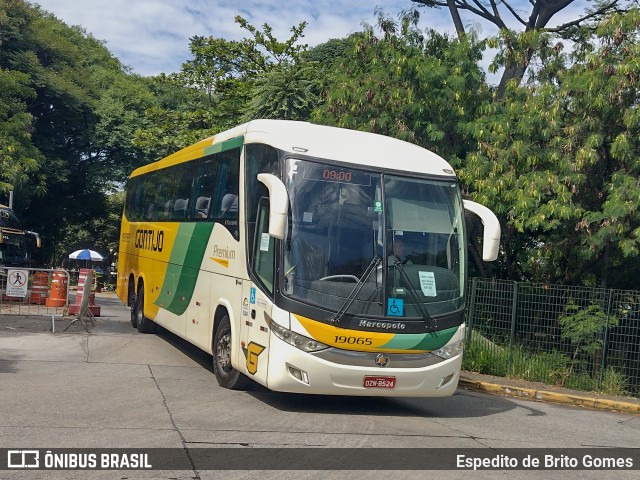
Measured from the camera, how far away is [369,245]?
32.5 feet

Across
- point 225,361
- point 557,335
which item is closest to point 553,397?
point 557,335

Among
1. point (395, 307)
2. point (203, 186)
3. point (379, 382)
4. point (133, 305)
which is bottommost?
point (133, 305)

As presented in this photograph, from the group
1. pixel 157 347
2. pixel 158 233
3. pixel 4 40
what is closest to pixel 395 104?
pixel 158 233

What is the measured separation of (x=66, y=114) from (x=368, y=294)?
3597 cm

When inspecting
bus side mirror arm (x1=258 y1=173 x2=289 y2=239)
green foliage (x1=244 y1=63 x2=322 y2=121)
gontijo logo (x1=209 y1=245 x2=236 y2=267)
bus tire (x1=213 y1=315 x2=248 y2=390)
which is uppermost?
green foliage (x1=244 y1=63 x2=322 y2=121)

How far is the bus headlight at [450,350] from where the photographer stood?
10.2m

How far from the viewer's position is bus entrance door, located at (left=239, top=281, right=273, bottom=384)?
9.88 meters

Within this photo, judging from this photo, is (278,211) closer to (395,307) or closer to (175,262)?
(395,307)

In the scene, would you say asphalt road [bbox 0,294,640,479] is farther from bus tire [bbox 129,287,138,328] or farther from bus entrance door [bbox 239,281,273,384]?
bus tire [bbox 129,287,138,328]

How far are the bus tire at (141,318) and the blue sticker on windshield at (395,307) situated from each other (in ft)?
30.3

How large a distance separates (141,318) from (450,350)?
31.7ft

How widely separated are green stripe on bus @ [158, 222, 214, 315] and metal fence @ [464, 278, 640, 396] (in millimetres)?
5647

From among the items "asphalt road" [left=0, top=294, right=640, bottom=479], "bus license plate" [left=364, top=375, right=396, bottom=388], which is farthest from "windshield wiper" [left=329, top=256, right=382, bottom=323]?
"asphalt road" [left=0, top=294, right=640, bottom=479]

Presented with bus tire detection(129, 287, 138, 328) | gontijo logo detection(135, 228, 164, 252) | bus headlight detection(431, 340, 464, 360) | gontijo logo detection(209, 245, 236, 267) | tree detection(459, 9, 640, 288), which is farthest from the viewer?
bus tire detection(129, 287, 138, 328)
